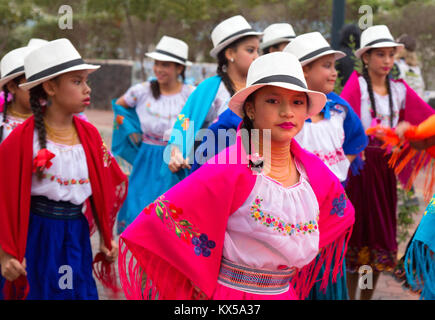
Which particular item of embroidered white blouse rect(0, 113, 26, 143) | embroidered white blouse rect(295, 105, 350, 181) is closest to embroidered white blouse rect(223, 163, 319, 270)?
embroidered white blouse rect(295, 105, 350, 181)

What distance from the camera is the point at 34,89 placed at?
4141mm

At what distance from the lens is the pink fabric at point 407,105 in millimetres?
5496

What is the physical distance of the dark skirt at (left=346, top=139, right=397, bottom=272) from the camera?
5.56 meters

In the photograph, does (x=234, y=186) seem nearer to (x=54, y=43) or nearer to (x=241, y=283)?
(x=241, y=283)

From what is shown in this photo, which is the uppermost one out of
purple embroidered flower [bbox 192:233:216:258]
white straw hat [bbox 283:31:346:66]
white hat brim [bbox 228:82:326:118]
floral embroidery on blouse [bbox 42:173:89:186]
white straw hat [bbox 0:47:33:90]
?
white straw hat [bbox 283:31:346:66]

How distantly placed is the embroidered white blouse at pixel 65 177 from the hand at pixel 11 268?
0.42 metres

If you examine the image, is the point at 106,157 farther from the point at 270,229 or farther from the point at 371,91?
the point at 371,91

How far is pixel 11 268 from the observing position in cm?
383

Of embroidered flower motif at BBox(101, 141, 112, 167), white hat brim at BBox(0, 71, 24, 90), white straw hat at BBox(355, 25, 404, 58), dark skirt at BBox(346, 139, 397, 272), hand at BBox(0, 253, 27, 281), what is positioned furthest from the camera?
dark skirt at BBox(346, 139, 397, 272)

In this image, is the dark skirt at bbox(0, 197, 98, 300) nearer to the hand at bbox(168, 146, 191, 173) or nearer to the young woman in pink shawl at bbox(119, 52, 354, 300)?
the hand at bbox(168, 146, 191, 173)

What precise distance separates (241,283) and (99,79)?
18497 millimetres

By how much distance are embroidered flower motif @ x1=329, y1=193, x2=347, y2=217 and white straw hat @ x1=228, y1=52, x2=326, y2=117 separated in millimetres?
491

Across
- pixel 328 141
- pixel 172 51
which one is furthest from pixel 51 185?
pixel 172 51

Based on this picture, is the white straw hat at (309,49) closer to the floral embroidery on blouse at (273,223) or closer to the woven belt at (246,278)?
the floral embroidery on blouse at (273,223)
